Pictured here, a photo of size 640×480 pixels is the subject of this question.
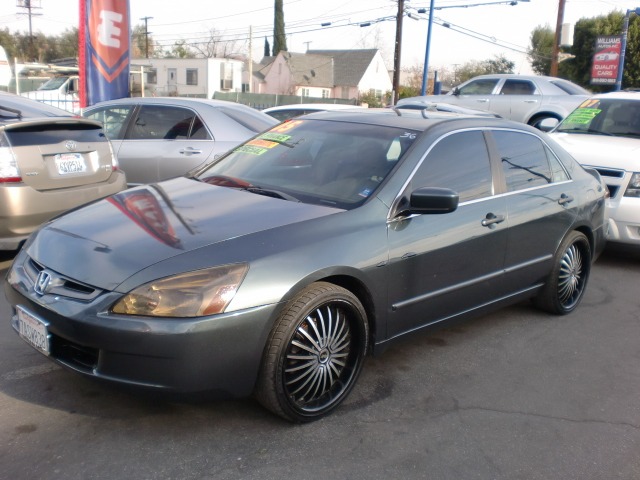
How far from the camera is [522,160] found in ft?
15.6

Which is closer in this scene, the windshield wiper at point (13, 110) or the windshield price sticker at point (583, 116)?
the windshield wiper at point (13, 110)

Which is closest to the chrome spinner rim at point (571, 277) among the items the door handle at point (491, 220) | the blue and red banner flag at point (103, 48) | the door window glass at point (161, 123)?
the door handle at point (491, 220)

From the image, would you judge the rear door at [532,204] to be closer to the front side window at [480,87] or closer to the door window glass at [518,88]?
the door window glass at [518,88]

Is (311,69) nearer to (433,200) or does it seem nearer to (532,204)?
(532,204)

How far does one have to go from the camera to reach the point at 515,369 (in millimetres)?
4223

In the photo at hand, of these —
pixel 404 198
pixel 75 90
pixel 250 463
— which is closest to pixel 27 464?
pixel 250 463

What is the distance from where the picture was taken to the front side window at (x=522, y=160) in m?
4.58

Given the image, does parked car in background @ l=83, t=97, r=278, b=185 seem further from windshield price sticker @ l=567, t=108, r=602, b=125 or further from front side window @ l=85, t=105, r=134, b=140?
windshield price sticker @ l=567, t=108, r=602, b=125

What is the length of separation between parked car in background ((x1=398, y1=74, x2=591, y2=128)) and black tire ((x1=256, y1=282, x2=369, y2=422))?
11340 mm

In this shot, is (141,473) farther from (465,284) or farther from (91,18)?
(91,18)

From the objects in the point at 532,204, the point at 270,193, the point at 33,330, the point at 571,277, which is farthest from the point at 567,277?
the point at 33,330

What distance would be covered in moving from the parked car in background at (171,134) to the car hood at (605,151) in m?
3.70

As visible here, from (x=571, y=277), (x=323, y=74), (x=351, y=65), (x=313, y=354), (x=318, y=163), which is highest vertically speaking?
(x=351, y=65)

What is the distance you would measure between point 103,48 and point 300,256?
30.6ft
